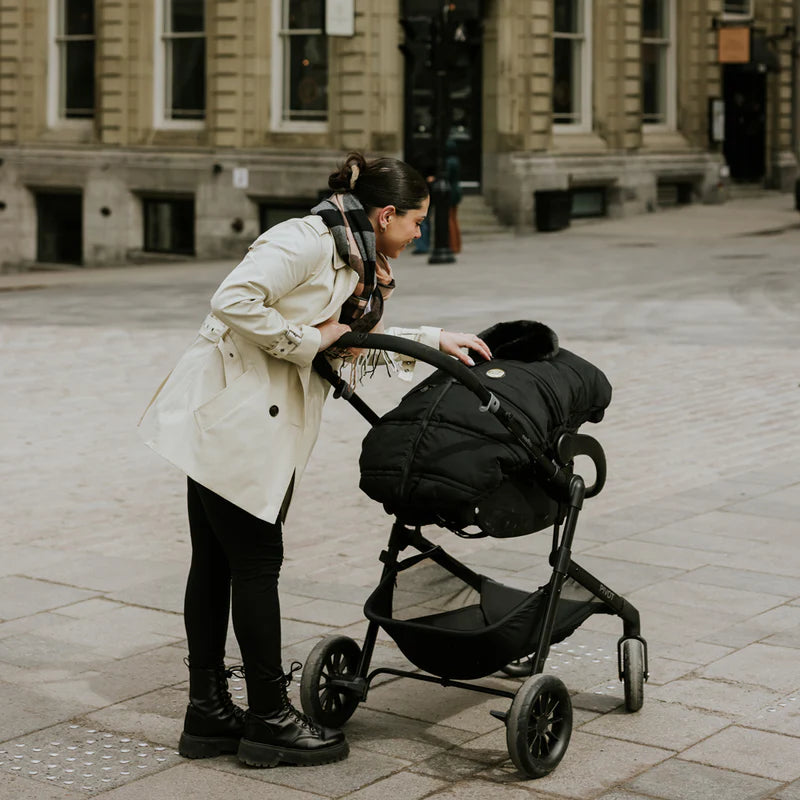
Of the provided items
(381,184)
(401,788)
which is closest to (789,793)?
(401,788)

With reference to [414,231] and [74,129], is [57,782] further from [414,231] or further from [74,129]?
[74,129]

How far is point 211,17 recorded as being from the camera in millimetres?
28625

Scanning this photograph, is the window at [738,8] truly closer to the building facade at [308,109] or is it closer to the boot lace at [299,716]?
the building facade at [308,109]

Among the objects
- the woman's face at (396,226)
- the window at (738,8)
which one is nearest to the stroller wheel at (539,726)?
the woman's face at (396,226)

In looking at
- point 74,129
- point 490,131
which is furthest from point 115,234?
point 490,131

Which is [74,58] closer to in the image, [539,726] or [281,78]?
[281,78]

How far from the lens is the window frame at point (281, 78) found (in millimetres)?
28203

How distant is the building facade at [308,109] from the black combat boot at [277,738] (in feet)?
69.1

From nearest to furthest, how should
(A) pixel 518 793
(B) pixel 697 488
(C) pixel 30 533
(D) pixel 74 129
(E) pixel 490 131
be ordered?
1. (A) pixel 518 793
2. (C) pixel 30 533
3. (B) pixel 697 488
4. (E) pixel 490 131
5. (D) pixel 74 129

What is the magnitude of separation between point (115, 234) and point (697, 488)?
22876 millimetres

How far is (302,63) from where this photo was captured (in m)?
28.2

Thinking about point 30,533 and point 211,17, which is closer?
point 30,533

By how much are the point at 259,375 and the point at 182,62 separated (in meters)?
25.7


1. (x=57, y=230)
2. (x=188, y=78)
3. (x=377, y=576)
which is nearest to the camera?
(x=377, y=576)
